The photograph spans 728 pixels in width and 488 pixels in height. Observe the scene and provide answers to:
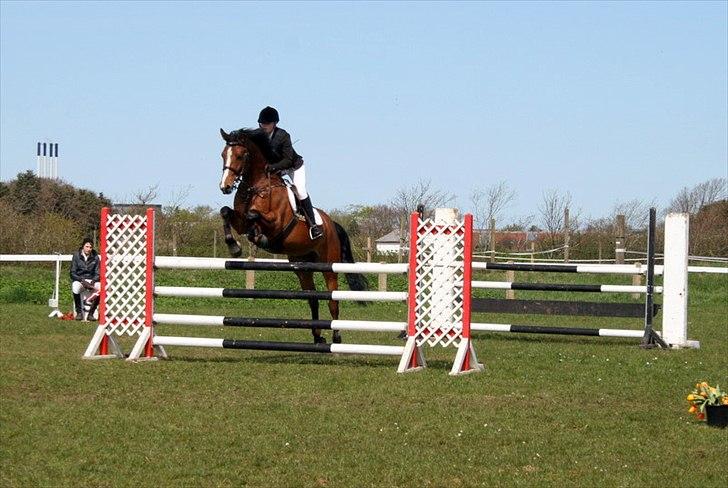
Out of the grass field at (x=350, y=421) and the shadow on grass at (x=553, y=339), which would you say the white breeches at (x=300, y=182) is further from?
the shadow on grass at (x=553, y=339)

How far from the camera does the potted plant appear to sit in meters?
5.98

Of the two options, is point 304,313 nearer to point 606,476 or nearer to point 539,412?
point 539,412

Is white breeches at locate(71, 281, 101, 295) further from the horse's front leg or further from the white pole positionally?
the white pole

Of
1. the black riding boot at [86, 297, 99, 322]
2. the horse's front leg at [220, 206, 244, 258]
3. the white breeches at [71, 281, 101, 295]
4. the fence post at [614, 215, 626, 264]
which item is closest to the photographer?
the horse's front leg at [220, 206, 244, 258]

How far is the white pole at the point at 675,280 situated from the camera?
1163 cm

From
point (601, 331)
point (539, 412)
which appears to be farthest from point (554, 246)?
point (539, 412)

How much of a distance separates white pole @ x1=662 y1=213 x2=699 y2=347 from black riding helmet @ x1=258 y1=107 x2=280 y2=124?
4.94m

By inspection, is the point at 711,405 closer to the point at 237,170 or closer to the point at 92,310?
the point at 237,170

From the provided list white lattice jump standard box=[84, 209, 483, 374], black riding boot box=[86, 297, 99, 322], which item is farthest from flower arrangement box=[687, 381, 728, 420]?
black riding boot box=[86, 297, 99, 322]

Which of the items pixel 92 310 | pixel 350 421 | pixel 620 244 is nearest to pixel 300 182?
pixel 350 421

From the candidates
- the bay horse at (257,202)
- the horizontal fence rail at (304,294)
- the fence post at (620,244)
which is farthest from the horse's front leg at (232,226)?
the fence post at (620,244)

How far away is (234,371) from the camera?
8.46 metres

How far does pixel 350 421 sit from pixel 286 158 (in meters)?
4.11

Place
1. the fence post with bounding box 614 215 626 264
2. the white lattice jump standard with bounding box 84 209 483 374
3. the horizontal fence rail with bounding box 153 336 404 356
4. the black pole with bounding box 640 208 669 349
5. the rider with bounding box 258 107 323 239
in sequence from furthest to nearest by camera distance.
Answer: the fence post with bounding box 614 215 626 264, the black pole with bounding box 640 208 669 349, the rider with bounding box 258 107 323 239, the horizontal fence rail with bounding box 153 336 404 356, the white lattice jump standard with bounding box 84 209 483 374
